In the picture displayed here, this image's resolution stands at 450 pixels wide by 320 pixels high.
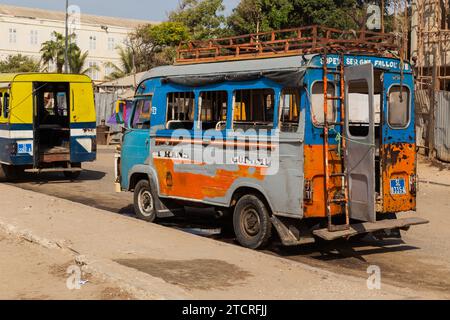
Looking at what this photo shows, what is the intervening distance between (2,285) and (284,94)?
14.2 ft

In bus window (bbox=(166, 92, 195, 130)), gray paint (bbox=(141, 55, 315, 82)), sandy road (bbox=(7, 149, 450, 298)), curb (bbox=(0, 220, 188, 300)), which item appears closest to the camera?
curb (bbox=(0, 220, 188, 300))

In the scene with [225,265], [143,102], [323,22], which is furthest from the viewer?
[323,22]

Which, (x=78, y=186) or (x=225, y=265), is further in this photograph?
(x=78, y=186)

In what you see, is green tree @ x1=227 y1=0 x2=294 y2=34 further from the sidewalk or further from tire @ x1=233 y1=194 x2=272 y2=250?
tire @ x1=233 y1=194 x2=272 y2=250

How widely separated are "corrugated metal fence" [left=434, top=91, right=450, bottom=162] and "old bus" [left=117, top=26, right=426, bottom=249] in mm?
11369

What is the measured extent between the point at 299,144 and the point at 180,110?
2.88 metres

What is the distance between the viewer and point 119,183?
12.2 metres

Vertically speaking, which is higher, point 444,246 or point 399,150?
point 399,150

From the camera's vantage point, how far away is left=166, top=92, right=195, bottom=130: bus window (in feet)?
34.2

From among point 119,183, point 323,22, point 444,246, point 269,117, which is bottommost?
point 444,246

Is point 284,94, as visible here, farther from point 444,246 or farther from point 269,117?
point 444,246

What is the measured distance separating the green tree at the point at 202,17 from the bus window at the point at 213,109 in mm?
39642

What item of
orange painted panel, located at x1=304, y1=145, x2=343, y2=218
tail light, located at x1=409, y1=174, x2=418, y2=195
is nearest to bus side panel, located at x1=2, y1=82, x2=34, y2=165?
orange painted panel, located at x1=304, y1=145, x2=343, y2=218
